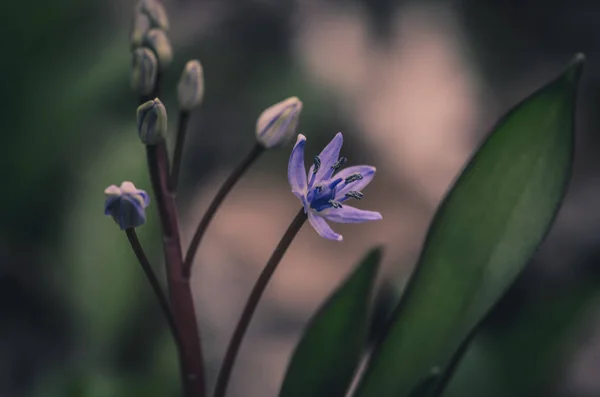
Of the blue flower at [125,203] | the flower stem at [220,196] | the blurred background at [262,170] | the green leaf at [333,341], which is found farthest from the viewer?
the blurred background at [262,170]

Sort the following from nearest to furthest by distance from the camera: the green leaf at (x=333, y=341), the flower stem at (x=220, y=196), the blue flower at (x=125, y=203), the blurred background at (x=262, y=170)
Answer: the blue flower at (x=125, y=203)
the flower stem at (x=220, y=196)
the green leaf at (x=333, y=341)
the blurred background at (x=262, y=170)

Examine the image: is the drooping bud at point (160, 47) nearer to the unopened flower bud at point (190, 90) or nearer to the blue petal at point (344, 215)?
the unopened flower bud at point (190, 90)

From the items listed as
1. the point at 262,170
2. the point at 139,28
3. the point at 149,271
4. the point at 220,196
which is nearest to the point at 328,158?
the point at 220,196

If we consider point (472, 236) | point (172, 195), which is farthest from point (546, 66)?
point (172, 195)

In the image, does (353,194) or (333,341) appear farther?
(333,341)

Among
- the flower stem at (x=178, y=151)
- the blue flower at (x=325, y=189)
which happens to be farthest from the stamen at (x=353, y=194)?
the flower stem at (x=178, y=151)

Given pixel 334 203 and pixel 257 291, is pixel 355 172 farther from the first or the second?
pixel 257 291

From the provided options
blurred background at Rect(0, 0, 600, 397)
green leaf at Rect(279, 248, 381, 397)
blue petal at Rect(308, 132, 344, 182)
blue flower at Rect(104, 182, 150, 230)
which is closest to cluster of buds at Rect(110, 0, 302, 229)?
blue flower at Rect(104, 182, 150, 230)
